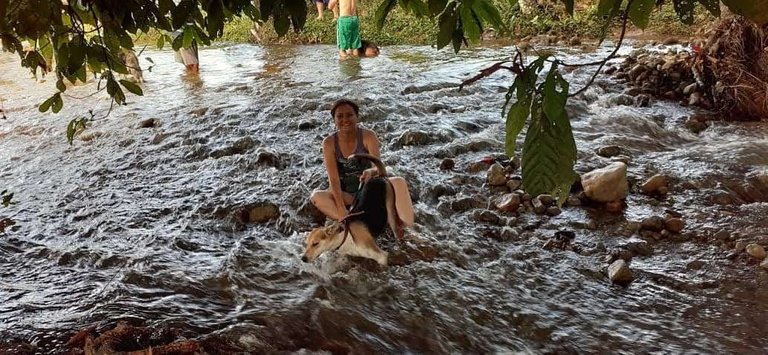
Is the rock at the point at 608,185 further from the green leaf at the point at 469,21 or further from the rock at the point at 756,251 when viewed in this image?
the green leaf at the point at 469,21

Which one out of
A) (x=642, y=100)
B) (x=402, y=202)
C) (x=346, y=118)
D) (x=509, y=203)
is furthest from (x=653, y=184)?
(x=642, y=100)

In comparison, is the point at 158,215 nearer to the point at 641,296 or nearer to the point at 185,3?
the point at 185,3

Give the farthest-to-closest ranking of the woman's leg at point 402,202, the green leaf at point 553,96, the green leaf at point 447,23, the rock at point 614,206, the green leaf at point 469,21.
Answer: the rock at point 614,206
the woman's leg at point 402,202
the green leaf at point 447,23
the green leaf at point 469,21
the green leaf at point 553,96

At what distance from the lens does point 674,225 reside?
14.8ft

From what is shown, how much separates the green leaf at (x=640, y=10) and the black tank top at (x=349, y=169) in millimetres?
3166

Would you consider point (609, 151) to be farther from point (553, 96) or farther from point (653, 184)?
point (553, 96)

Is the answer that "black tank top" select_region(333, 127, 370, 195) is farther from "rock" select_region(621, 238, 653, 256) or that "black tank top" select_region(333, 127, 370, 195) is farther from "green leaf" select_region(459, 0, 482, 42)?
"green leaf" select_region(459, 0, 482, 42)

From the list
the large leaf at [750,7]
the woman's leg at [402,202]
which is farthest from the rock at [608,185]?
the large leaf at [750,7]

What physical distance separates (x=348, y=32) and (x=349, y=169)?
335 inches

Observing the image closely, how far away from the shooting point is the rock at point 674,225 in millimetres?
4488

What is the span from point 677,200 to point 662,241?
2.70 feet

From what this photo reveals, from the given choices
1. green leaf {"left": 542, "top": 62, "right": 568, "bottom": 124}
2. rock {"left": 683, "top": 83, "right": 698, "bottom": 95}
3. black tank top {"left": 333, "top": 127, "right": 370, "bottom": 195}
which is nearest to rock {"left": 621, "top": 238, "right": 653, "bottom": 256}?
black tank top {"left": 333, "top": 127, "right": 370, "bottom": 195}

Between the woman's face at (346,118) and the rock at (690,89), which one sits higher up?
the woman's face at (346,118)

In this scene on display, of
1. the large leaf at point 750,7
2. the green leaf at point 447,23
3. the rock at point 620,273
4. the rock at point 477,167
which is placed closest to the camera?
the large leaf at point 750,7
